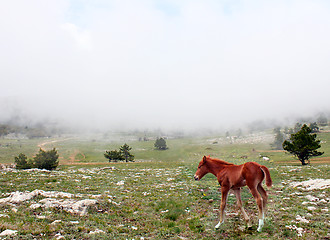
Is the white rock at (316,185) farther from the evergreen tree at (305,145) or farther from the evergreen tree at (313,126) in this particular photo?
the evergreen tree at (313,126)

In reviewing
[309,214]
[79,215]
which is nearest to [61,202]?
[79,215]

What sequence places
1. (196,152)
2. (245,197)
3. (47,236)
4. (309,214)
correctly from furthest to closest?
(196,152) < (245,197) < (309,214) < (47,236)

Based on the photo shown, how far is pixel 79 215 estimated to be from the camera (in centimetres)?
989

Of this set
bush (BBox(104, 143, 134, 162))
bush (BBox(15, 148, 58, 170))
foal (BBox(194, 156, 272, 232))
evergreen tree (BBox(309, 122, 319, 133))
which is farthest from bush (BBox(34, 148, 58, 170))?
evergreen tree (BBox(309, 122, 319, 133))

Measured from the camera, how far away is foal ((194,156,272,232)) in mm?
8148

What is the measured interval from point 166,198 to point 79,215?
6.74 meters

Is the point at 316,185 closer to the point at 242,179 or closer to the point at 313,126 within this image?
the point at 242,179

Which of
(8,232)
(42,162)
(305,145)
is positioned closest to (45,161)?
(42,162)

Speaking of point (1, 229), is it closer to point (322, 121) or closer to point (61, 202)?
point (61, 202)

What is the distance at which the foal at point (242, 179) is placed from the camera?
8148mm

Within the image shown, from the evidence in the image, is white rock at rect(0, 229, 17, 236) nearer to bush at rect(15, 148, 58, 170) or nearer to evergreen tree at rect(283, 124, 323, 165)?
bush at rect(15, 148, 58, 170)

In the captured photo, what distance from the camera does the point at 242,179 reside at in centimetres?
842

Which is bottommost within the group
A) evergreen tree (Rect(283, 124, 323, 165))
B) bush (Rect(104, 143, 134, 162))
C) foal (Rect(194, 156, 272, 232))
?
bush (Rect(104, 143, 134, 162))

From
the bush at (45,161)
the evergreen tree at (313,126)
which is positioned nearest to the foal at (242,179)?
the bush at (45,161)
